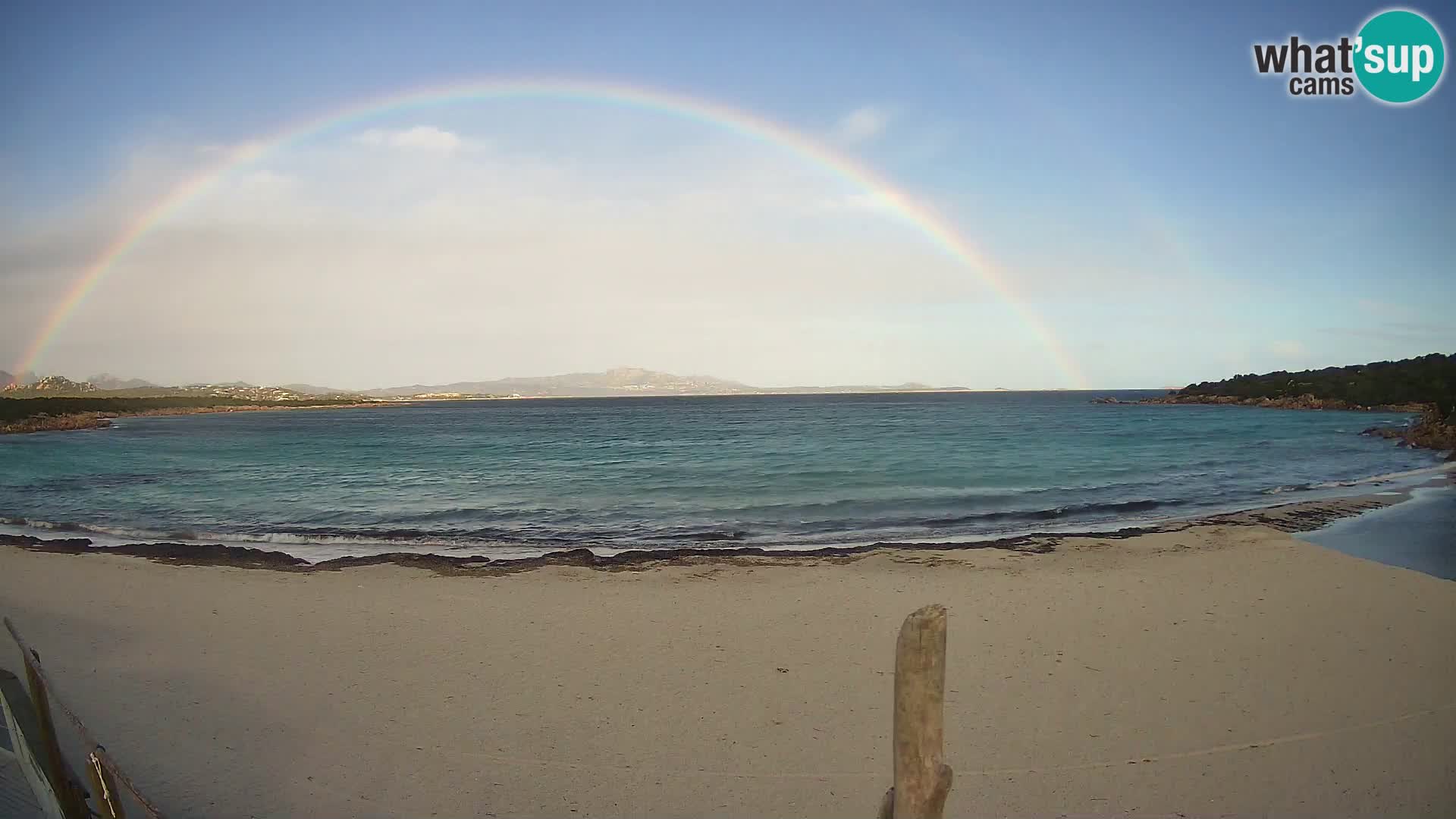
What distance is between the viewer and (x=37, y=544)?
17.0 m

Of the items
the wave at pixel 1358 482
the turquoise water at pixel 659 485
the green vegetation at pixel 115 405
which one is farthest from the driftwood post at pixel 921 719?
the green vegetation at pixel 115 405

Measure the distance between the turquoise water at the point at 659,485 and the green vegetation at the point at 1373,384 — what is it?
577 cm

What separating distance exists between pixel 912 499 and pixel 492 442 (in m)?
38.5

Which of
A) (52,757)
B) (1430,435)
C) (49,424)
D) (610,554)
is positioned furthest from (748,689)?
(49,424)

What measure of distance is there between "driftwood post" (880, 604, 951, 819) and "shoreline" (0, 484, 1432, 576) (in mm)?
10870

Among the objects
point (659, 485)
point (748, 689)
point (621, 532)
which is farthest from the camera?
point (659, 485)

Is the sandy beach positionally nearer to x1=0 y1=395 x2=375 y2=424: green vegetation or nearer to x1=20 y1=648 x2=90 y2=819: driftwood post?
→ x1=20 y1=648 x2=90 y2=819: driftwood post

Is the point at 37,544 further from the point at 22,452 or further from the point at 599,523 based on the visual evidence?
the point at 22,452

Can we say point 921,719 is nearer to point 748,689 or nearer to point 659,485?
point 748,689

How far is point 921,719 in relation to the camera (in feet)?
11.3

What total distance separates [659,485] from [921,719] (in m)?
25.3

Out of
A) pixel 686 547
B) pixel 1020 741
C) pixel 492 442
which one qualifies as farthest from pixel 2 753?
pixel 492 442

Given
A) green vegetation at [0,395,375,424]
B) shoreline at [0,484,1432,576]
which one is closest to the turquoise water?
shoreline at [0,484,1432,576]

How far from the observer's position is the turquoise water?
19.3m
